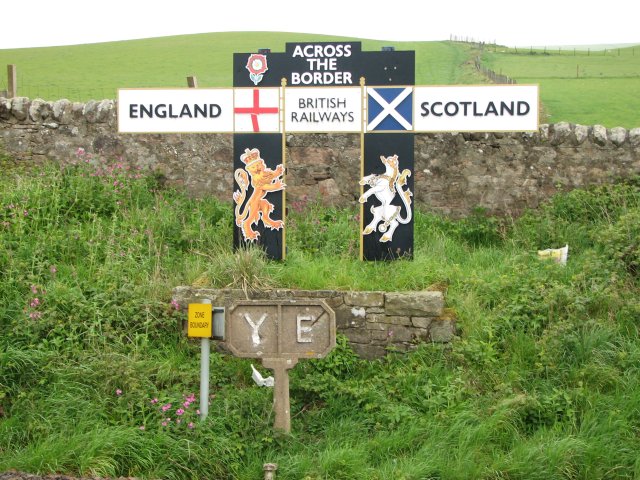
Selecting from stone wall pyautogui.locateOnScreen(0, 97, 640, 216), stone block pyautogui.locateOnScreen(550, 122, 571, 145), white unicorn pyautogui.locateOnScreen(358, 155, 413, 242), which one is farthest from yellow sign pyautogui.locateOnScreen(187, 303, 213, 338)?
stone block pyautogui.locateOnScreen(550, 122, 571, 145)

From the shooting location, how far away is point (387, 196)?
9320mm

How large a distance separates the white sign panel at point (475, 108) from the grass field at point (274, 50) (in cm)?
828

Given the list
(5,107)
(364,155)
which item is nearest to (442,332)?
(364,155)

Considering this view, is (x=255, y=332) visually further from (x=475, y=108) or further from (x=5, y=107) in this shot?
(x=5, y=107)

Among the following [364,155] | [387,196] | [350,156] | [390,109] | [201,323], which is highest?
[390,109]

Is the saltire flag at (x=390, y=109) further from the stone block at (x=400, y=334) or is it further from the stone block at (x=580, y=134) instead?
the stone block at (x=580, y=134)

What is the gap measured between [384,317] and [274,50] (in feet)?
86.1

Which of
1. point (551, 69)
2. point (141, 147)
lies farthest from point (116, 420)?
point (551, 69)

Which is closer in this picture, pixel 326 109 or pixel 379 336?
pixel 379 336

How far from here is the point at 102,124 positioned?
12.3 metres

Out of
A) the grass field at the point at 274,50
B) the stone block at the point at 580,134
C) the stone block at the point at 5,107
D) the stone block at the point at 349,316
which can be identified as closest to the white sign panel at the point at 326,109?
the stone block at the point at 349,316

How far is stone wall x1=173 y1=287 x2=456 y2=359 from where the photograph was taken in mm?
8398

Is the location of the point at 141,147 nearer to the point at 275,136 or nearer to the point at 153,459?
the point at 275,136

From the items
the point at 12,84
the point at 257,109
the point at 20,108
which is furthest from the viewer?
the point at 12,84
